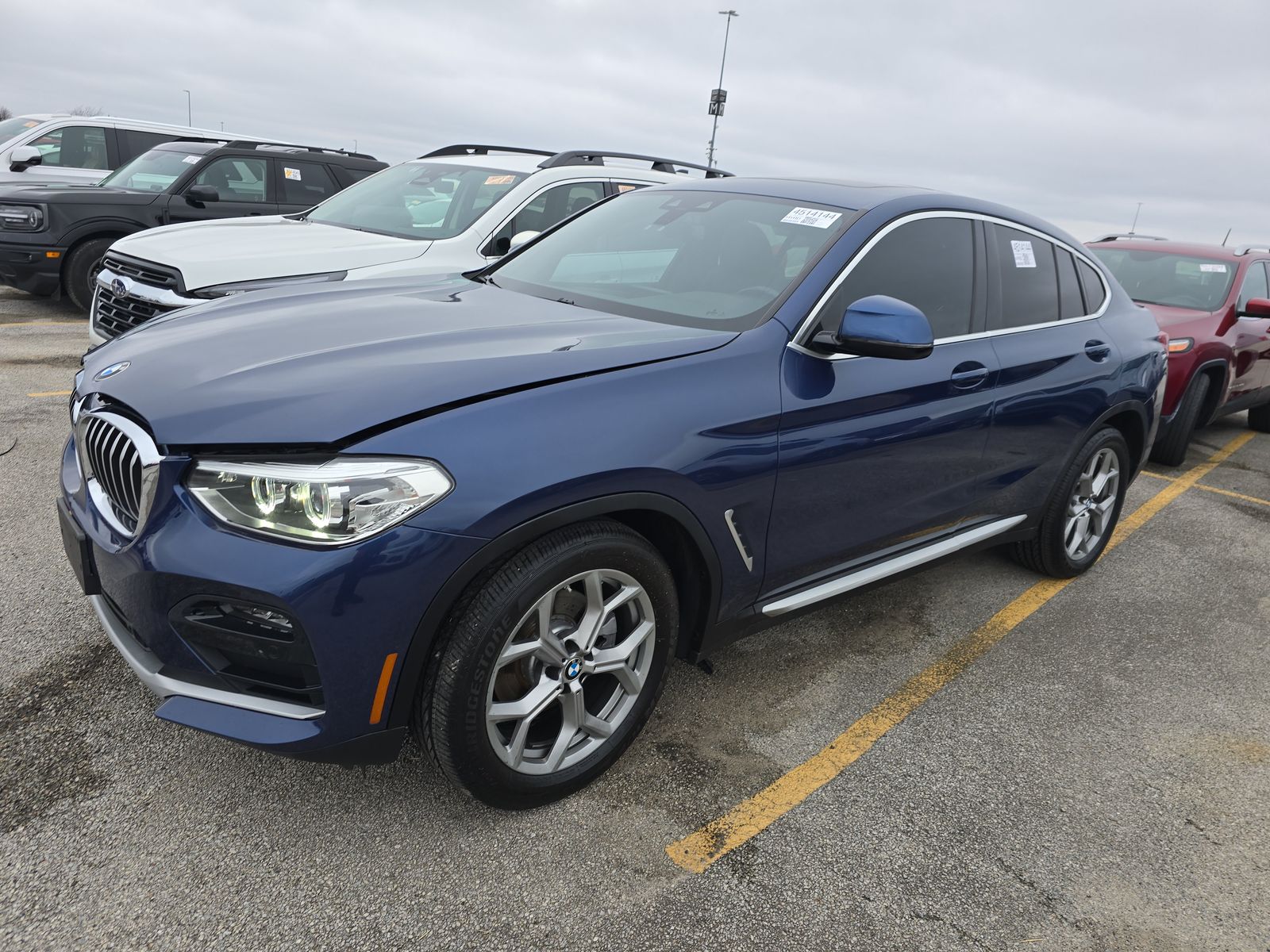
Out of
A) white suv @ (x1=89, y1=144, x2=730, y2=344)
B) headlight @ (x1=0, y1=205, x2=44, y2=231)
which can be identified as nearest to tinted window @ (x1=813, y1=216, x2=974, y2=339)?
white suv @ (x1=89, y1=144, x2=730, y2=344)

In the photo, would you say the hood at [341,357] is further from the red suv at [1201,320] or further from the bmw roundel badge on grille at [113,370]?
the red suv at [1201,320]

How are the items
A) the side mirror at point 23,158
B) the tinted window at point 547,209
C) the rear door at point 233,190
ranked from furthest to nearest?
1. the side mirror at point 23,158
2. the rear door at point 233,190
3. the tinted window at point 547,209

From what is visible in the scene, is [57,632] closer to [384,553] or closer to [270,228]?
[384,553]

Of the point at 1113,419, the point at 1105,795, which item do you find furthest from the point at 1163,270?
the point at 1105,795

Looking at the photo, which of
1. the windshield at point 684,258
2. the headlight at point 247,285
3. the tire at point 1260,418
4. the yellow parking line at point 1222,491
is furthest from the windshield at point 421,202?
the tire at point 1260,418

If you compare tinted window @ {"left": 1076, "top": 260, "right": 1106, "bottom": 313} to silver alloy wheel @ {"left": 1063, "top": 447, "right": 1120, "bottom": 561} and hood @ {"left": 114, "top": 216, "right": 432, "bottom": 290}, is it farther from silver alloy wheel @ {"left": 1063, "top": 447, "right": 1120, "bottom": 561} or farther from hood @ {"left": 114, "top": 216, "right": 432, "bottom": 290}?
hood @ {"left": 114, "top": 216, "right": 432, "bottom": 290}

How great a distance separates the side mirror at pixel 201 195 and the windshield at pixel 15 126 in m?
4.83

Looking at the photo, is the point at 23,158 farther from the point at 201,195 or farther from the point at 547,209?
the point at 547,209

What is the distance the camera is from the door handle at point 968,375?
3.23 metres

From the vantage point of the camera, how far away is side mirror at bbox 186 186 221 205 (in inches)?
329

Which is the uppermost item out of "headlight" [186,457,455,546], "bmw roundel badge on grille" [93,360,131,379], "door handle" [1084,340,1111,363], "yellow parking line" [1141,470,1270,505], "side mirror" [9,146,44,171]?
"side mirror" [9,146,44,171]

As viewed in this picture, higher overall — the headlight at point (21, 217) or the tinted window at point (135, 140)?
the tinted window at point (135, 140)

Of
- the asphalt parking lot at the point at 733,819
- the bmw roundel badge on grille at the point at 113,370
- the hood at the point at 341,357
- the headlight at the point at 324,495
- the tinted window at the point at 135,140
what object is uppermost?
the tinted window at the point at 135,140

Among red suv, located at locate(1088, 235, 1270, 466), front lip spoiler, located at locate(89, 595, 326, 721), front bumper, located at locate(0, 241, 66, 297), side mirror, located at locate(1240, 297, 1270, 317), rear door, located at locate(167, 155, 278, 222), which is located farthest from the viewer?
rear door, located at locate(167, 155, 278, 222)
